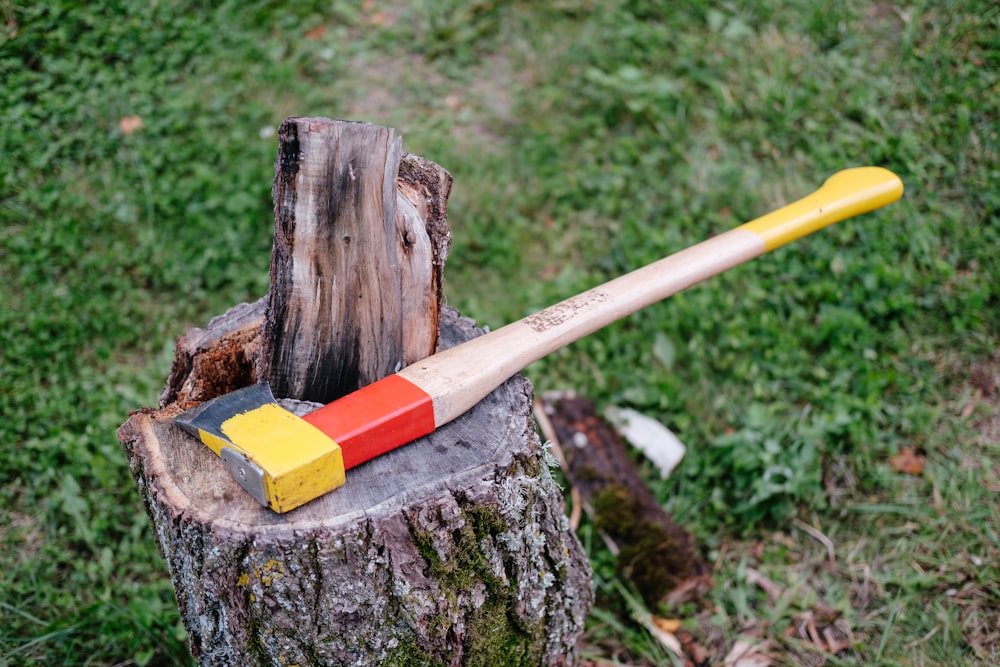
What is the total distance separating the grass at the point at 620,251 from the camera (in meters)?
2.55

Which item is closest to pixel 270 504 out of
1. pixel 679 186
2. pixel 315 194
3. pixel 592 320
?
pixel 315 194

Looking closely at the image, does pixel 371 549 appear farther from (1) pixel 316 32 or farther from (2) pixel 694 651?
(1) pixel 316 32

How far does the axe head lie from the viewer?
1.48m

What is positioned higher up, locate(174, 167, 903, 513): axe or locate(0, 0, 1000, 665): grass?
locate(174, 167, 903, 513): axe

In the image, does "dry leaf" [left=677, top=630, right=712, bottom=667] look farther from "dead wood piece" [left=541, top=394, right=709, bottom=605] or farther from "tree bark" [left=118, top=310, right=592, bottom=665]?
"tree bark" [left=118, top=310, right=592, bottom=665]

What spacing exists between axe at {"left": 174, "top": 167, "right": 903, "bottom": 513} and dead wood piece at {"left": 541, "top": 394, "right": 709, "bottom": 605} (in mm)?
1008

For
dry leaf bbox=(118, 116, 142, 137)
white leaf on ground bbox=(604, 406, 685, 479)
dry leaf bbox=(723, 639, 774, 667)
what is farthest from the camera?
dry leaf bbox=(118, 116, 142, 137)

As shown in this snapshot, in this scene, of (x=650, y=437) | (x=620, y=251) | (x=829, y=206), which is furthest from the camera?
(x=620, y=251)

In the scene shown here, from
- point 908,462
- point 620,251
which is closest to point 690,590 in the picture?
point 908,462

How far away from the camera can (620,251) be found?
3.63 meters

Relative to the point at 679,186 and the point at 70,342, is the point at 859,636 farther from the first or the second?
the point at 70,342

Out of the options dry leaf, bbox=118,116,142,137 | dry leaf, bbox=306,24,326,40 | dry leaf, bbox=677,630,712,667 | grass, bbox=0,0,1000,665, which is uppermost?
dry leaf, bbox=306,24,326,40

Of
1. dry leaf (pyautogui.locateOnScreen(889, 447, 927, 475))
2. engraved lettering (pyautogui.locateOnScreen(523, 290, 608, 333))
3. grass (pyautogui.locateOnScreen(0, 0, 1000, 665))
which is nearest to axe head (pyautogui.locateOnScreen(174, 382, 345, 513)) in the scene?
engraved lettering (pyautogui.locateOnScreen(523, 290, 608, 333))

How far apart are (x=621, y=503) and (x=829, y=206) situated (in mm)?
1267
